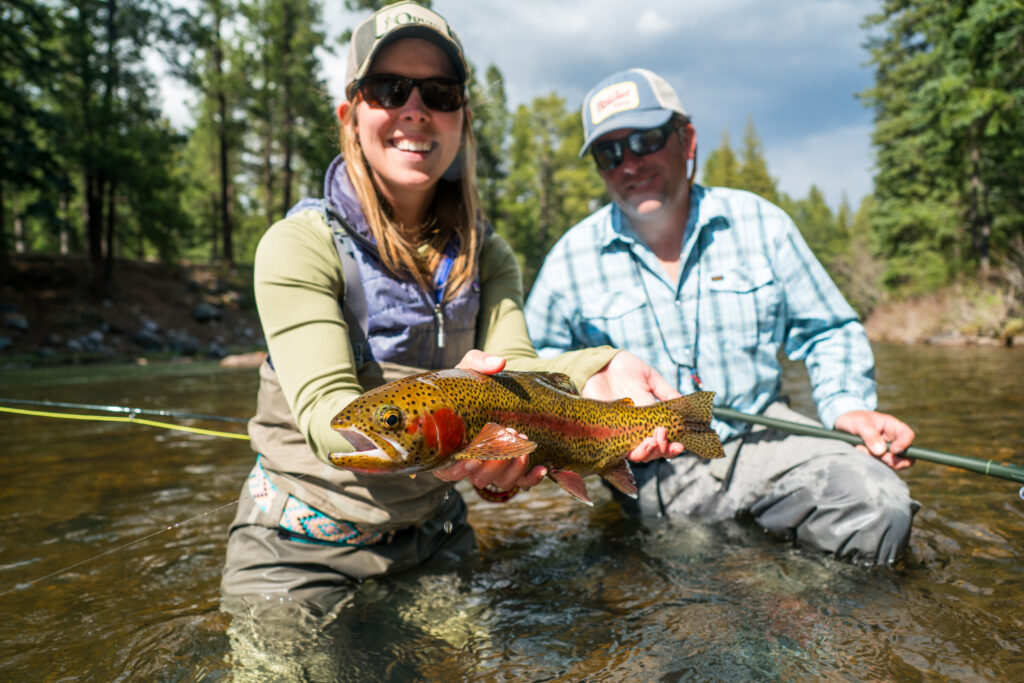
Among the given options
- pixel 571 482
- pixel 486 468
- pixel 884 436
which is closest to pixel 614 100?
pixel 884 436

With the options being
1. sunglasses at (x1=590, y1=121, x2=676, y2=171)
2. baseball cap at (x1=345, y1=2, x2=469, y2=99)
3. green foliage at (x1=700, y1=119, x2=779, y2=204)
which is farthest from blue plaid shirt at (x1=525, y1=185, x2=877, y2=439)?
green foliage at (x1=700, y1=119, x2=779, y2=204)

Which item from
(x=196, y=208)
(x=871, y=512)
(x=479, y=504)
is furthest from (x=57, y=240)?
(x=871, y=512)

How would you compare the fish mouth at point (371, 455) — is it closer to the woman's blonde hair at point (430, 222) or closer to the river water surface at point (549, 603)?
the river water surface at point (549, 603)

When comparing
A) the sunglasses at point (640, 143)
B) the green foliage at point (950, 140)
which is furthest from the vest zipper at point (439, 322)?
the green foliage at point (950, 140)

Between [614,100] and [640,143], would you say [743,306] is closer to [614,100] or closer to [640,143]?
[640,143]

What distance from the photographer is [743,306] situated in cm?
440

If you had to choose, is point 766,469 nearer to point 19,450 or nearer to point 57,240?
point 19,450

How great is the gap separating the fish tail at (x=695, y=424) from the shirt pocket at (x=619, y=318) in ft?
4.94

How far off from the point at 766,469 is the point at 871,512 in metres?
0.71

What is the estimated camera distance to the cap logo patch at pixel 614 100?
474cm

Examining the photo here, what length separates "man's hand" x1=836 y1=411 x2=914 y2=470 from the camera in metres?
3.64

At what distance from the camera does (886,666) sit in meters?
2.58

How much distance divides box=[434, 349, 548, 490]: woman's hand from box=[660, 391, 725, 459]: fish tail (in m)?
0.92

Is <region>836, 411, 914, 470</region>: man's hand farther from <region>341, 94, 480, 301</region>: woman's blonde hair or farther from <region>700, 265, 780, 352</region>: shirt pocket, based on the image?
<region>341, 94, 480, 301</region>: woman's blonde hair
